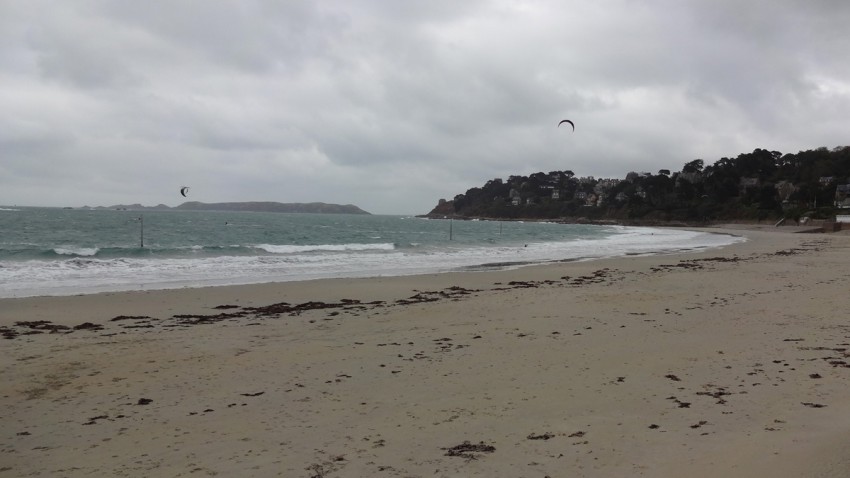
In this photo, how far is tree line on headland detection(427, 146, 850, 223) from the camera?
318ft

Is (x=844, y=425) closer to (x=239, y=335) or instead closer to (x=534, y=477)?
(x=534, y=477)

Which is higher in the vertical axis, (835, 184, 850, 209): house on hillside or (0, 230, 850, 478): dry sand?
(835, 184, 850, 209): house on hillside

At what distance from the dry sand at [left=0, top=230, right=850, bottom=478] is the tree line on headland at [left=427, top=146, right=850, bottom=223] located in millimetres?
89969

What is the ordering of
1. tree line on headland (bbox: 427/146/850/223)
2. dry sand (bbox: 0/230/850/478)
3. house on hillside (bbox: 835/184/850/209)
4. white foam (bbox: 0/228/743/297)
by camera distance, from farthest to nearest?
1. tree line on headland (bbox: 427/146/850/223)
2. house on hillside (bbox: 835/184/850/209)
3. white foam (bbox: 0/228/743/297)
4. dry sand (bbox: 0/230/850/478)

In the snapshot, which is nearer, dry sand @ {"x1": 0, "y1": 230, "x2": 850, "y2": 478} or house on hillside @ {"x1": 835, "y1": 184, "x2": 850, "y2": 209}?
dry sand @ {"x1": 0, "y1": 230, "x2": 850, "y2": 478}

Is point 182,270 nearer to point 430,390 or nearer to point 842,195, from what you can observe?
point 430,390

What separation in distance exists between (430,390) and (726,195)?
133092mm

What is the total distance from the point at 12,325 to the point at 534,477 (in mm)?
9036

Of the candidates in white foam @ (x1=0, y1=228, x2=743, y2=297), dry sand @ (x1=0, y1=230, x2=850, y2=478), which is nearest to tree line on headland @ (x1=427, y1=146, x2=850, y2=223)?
white foam @ (x1=0, y1=228, x2=743, y2=297)

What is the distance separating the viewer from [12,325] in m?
8.76

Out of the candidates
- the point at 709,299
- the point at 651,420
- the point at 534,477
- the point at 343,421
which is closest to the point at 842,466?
the point at 651,420

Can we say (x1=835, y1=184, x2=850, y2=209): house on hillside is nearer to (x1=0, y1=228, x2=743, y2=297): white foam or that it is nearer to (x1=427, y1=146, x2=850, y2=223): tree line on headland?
(x1=427, y1=146, x2=850, y2=223): tree line on headland

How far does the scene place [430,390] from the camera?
5.34 meters

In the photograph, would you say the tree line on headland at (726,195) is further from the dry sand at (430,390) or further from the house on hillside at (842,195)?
the dry sand at (430,390)
